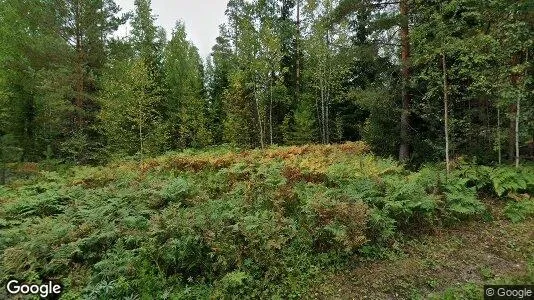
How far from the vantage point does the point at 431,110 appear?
34.4ft

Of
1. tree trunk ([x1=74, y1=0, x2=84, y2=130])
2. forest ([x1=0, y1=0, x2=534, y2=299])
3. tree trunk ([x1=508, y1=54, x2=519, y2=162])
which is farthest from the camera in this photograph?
tree trunk ([x1=74, y1=0, x2=84, y2=130])

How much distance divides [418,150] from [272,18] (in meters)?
17.5

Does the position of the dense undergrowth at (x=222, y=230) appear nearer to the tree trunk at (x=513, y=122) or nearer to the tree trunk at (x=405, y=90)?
the tree trunk at (x=513, y=122)

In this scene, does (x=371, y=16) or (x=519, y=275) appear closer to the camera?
(x=519, y=275)

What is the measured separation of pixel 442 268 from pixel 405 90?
7.81 m

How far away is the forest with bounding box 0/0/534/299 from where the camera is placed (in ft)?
15.3

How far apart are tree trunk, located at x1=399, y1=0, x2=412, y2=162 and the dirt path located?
5.55 metres

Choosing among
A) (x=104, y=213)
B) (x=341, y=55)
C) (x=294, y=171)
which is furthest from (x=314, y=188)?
(x=341, y=55)

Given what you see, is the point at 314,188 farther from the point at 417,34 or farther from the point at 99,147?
the point at 99,147

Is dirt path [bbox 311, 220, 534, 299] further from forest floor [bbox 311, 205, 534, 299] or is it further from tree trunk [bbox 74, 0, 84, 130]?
tree trunk [bbox 74, 0, 84, 130]

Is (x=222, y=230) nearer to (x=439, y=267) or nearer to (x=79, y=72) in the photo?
(x=439, y=267)

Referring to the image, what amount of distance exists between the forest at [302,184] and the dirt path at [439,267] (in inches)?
1.2

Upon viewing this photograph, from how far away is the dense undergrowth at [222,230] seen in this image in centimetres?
445

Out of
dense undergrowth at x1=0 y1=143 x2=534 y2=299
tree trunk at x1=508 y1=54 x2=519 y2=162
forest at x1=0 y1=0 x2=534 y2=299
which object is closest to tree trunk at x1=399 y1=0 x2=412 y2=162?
forest at x1=0 y1=0 x2=534 y2=299
